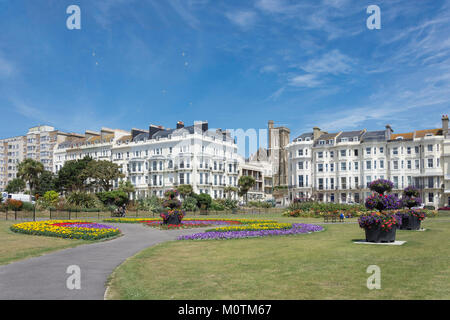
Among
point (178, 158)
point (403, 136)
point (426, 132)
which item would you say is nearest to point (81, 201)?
point (178, 158)

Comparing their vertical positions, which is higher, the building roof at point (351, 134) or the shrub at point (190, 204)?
the building roof at point (351, 134)

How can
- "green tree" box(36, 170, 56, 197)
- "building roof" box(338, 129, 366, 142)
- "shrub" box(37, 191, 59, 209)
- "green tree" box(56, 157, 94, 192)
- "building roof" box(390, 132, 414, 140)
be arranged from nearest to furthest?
"shrub" box(37, 191, 59, 209) < "building roof" box(390, 132, 414, 140) < "building roof" box(338, 129, 366, 142) < "green tree" box(56, 157, 94, 192) < "green tree" box(36, 170, 56, 197)

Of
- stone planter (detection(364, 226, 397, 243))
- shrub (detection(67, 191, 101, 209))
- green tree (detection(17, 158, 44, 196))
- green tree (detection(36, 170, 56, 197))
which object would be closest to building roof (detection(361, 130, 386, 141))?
shrub (detection(67, 191, 101, 209))

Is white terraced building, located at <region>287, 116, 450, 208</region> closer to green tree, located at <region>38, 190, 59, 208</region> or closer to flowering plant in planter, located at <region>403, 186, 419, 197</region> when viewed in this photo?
flowering plant in planter, located at <region>403, 186, 419, 197</region>

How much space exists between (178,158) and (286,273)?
224 feet

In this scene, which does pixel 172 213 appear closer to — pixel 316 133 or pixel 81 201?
pixel 81 201

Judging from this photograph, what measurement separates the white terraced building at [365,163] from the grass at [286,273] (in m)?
51.9

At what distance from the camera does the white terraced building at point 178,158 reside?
77.5 metres

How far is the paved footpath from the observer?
888cm

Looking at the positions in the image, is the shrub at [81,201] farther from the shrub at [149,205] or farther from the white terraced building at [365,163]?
the white terraced building at [365,163]

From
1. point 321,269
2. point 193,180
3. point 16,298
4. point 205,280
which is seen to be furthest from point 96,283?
point 193,180

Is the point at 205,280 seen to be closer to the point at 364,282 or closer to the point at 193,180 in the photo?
the point at 364,282

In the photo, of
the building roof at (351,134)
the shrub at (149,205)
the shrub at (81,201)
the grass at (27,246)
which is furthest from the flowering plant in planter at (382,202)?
the building roof at (351,134)

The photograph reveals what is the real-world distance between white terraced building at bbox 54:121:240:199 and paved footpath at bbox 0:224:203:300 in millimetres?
59533
